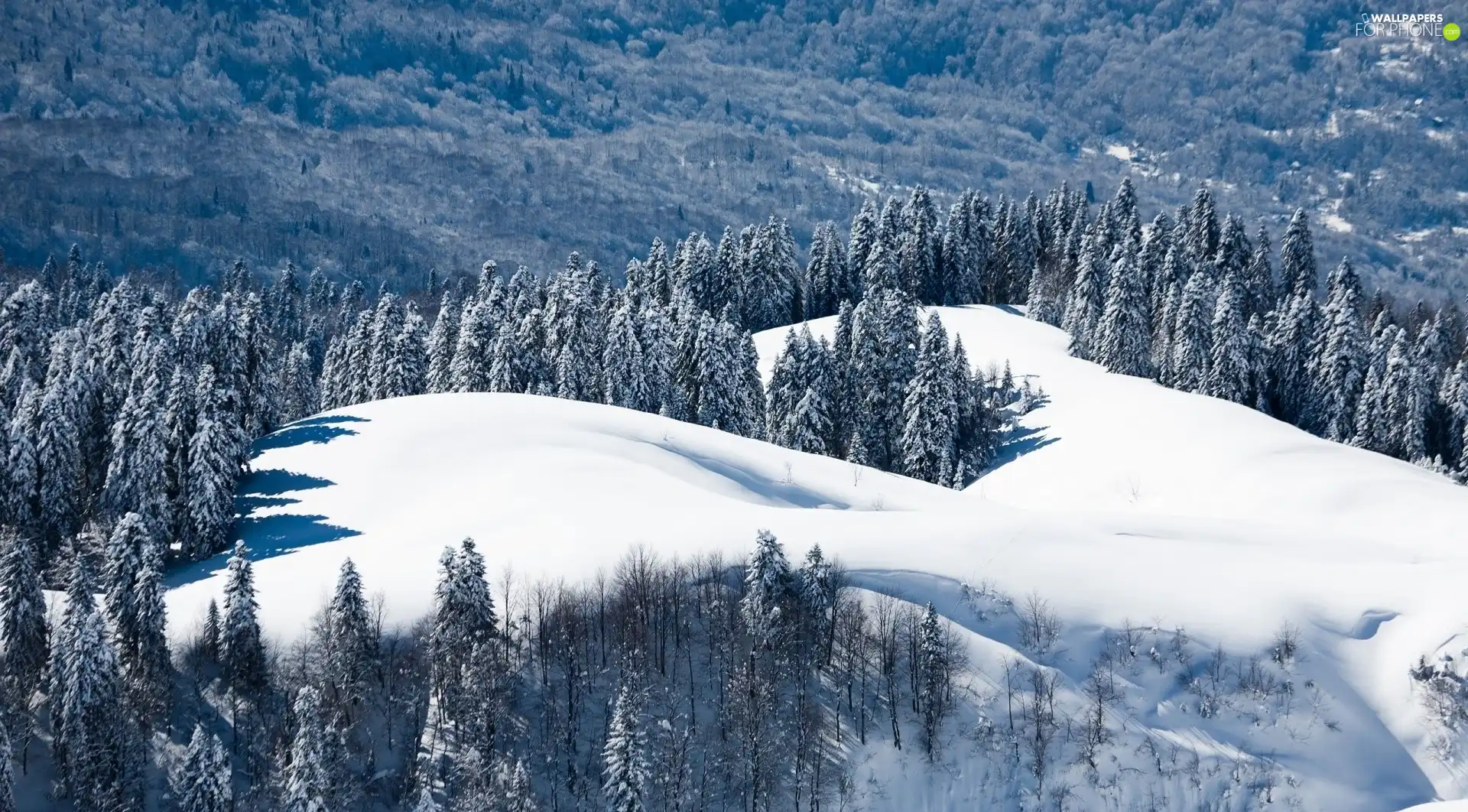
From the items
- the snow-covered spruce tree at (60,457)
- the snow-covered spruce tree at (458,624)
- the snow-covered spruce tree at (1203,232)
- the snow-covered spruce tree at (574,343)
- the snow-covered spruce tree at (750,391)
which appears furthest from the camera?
the snow-covered spruce tree at (1203,232)

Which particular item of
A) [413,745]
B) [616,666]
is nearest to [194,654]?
[413,745]

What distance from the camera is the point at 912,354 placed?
360 ft

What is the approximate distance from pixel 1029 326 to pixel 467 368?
180 ft

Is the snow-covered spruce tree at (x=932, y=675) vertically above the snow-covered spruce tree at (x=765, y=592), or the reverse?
the snow-covered spruce tree at (x=765, y=592)

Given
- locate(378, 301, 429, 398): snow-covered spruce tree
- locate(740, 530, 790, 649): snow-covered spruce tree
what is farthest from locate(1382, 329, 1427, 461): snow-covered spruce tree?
locate(378, 301, 429, 398): snow-covered spruce tree

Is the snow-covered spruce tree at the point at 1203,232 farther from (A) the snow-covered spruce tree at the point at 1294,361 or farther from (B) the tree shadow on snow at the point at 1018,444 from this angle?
(B) the tree shadow on snow at the point at 1018,444

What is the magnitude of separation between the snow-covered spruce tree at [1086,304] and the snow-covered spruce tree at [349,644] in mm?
78127

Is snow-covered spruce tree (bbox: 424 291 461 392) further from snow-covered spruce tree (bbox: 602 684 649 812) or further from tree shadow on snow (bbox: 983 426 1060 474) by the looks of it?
snow-covered spruce tree (bbox: 602 684 649 812)

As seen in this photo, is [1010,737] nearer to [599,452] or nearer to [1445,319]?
[599,452]

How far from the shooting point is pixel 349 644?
60.0m

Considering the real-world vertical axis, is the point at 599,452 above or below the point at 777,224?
below

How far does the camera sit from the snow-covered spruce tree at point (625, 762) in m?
54.3

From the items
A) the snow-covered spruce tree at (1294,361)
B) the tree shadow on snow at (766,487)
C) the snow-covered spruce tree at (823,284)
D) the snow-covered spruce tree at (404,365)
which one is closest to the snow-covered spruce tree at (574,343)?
the snow-covered spruce tree at (404,365)

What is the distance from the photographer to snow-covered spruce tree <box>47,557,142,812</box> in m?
54.1
